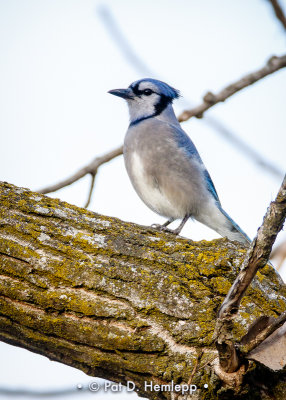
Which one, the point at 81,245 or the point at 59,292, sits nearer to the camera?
the point at 59,292

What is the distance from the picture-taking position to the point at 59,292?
242 centimetres

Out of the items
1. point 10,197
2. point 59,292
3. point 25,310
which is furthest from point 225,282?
point 10,197

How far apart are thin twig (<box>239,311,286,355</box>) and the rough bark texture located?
13cm

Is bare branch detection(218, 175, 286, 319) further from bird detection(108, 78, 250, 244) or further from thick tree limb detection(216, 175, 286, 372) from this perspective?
bird detection(108, 78, 250, 244)

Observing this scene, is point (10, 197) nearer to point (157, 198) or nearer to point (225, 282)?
point (225, 282)

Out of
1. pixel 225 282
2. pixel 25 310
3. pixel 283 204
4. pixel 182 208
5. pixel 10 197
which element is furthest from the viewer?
pixel 182 208

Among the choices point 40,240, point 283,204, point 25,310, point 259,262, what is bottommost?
point 25,310

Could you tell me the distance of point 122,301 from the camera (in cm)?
243

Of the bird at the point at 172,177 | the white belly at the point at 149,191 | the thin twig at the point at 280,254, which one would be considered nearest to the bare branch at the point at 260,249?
the thin twig at the point at 280,254

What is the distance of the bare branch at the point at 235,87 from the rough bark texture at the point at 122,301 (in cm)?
139

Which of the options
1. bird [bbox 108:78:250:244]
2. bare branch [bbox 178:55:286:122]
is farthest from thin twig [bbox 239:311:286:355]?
bird [bbox 108:78:250:244]

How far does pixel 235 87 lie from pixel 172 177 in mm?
1236

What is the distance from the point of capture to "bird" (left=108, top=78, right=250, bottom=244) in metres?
4.60

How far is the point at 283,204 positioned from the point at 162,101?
3.95 metres
